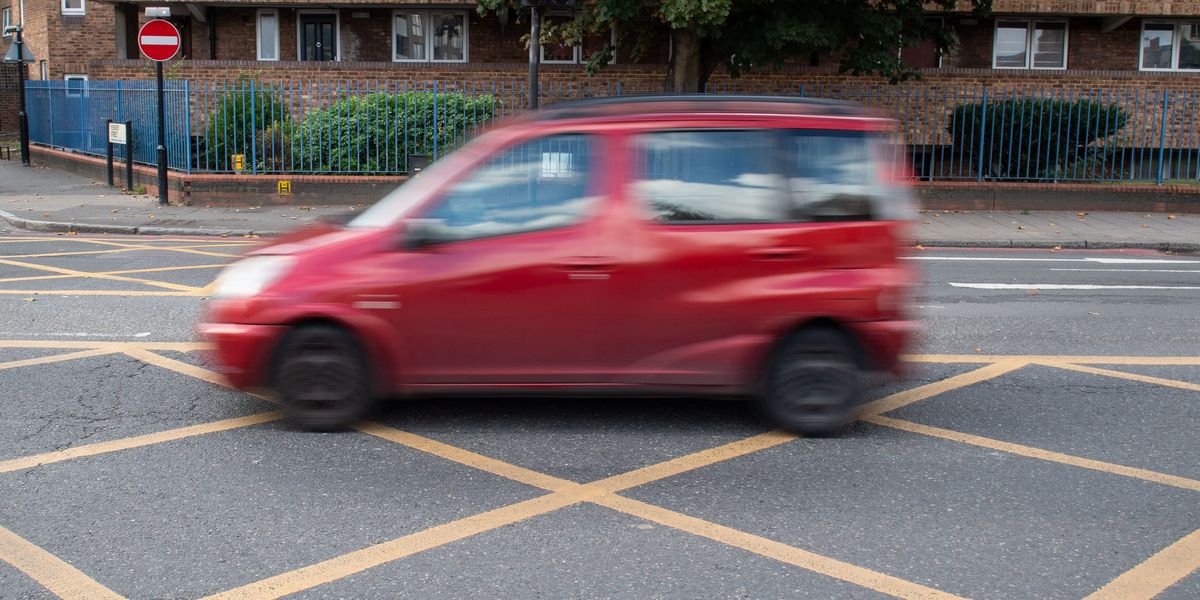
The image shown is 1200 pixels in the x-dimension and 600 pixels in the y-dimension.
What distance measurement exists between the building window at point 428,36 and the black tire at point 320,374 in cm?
2359

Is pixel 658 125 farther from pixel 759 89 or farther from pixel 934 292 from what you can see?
pixel 759 89

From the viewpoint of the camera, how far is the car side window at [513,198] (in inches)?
227

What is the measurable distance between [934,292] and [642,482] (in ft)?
21.4

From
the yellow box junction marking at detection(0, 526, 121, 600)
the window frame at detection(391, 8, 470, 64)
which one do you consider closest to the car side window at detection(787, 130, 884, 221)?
the yellow box junction marking at detection(0, 526, 121, 600)

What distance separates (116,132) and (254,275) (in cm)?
1676

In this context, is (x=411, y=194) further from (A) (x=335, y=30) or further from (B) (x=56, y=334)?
(A) (x=335, y=30)

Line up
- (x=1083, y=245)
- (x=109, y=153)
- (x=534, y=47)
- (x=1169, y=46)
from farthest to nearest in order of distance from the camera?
(x=1169, y=46), (x=109, y=153), (x=1083, y=245), (x=534, y=47)

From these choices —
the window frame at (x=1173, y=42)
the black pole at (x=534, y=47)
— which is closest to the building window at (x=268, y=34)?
the black pole at (x=534, y=47)

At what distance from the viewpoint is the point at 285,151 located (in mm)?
19609

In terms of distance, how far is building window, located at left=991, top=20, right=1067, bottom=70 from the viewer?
2795 cm

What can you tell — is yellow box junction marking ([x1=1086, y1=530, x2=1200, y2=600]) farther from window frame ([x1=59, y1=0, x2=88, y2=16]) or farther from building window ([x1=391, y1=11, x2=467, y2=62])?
window frame ([x1=59, y1=0, x2=88, y2=16])

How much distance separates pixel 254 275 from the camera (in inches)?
230

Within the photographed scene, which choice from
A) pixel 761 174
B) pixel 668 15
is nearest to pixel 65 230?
pixel 668 15

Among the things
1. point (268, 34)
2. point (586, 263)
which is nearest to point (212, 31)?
point (268, 34)
